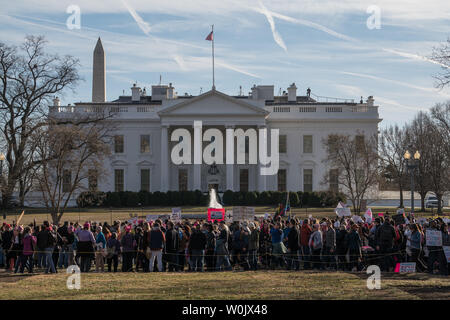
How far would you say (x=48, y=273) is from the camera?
1886cm

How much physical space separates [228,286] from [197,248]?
4.05 m

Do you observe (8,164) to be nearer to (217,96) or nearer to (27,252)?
(217,96)

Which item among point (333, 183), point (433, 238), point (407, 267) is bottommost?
point (407, 267)

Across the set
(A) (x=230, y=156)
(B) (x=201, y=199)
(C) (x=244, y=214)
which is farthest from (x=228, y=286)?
(A) (x=230, y=156)

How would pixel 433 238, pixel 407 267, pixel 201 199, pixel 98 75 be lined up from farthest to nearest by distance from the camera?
pixel 98 75
pixel 201 199
pixel 433 238
pixel 407 267

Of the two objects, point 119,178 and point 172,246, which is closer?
point 172,246

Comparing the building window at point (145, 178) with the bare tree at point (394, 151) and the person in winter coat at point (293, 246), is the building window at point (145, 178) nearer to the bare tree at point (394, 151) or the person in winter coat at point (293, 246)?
the bare tree at point (394, 151)

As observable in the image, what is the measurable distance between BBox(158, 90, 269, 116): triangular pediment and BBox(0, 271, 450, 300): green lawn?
43.6 m

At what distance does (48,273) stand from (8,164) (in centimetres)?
3449

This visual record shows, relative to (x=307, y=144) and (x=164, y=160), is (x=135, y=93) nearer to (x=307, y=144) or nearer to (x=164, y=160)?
(x=164, y=160)

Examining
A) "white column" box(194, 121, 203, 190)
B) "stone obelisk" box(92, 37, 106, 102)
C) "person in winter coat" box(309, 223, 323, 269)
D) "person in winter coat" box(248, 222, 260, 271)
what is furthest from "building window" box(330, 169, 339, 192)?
"person in winter coat" box(248, 222, 260, 271)

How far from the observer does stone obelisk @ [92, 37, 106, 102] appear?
78.9m

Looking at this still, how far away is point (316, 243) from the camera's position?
1906cm
